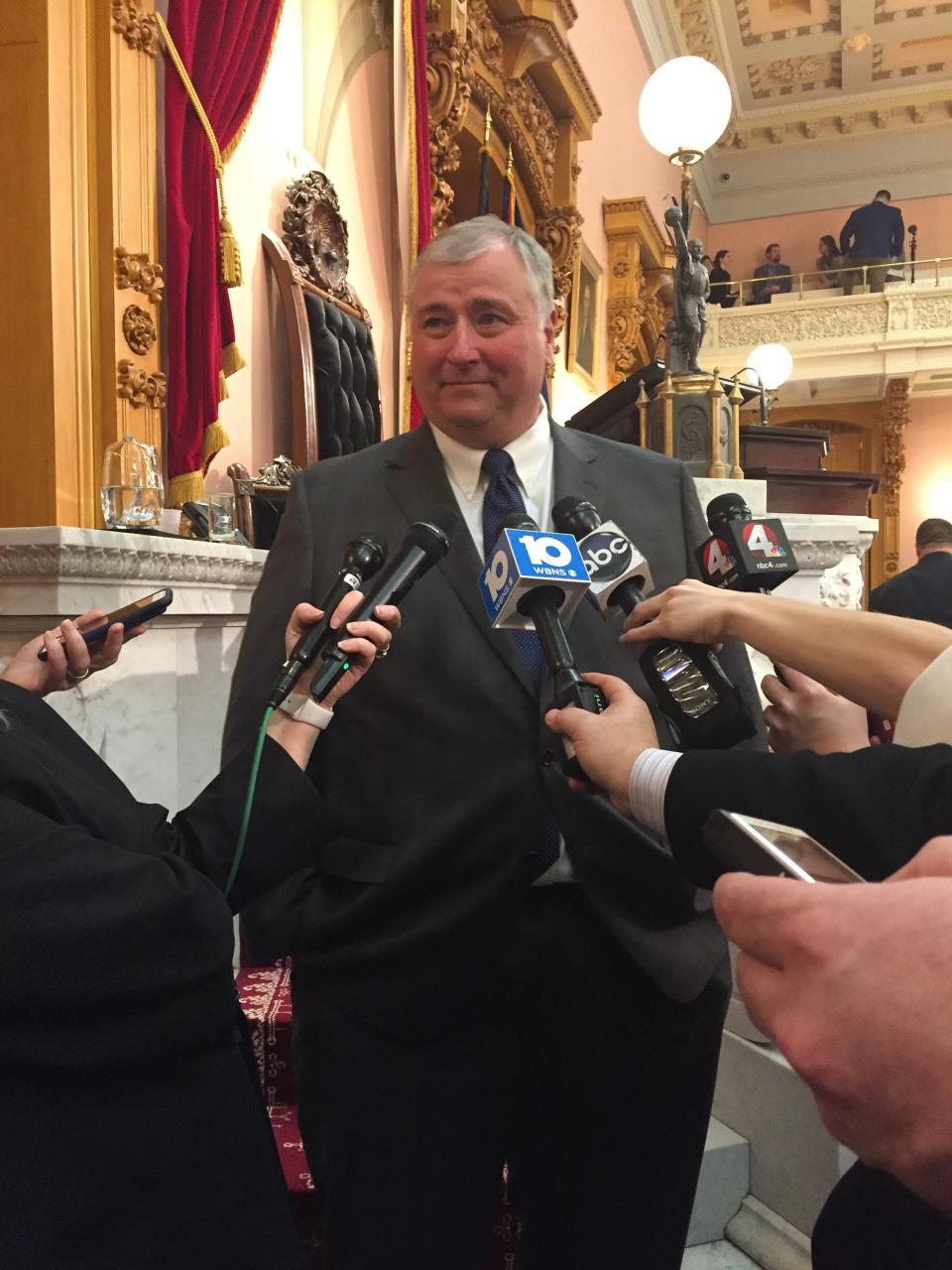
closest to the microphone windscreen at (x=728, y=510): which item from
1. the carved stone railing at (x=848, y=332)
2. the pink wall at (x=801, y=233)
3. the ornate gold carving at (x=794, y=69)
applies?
the carved stone railing at (x=848, y=332)

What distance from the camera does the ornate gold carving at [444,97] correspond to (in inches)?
188

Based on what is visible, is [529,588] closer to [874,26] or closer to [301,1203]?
[301,1203]

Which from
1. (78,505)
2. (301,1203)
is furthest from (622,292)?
(301,1203)

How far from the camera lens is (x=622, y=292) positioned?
8719mm

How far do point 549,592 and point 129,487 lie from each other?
1486mm

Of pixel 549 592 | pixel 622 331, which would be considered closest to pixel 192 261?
pixel 549 592

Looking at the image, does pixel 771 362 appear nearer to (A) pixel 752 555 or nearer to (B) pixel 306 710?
(A) pixel 752 555

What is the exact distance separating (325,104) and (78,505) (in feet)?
7.91

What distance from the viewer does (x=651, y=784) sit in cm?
97

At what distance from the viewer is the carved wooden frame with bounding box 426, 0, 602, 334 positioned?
4.82m

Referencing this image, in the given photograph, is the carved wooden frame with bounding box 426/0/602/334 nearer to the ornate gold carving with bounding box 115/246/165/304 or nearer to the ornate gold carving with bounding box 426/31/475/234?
the ornate gold carving with bounding box 426/31/475/234

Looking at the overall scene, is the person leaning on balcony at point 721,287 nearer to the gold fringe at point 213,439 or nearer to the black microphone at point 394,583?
the gold fringe at point 213,439

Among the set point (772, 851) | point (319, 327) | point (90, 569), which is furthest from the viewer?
point (319, 327)

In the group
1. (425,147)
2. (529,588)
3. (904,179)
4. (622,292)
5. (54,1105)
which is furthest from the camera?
(904,179)
